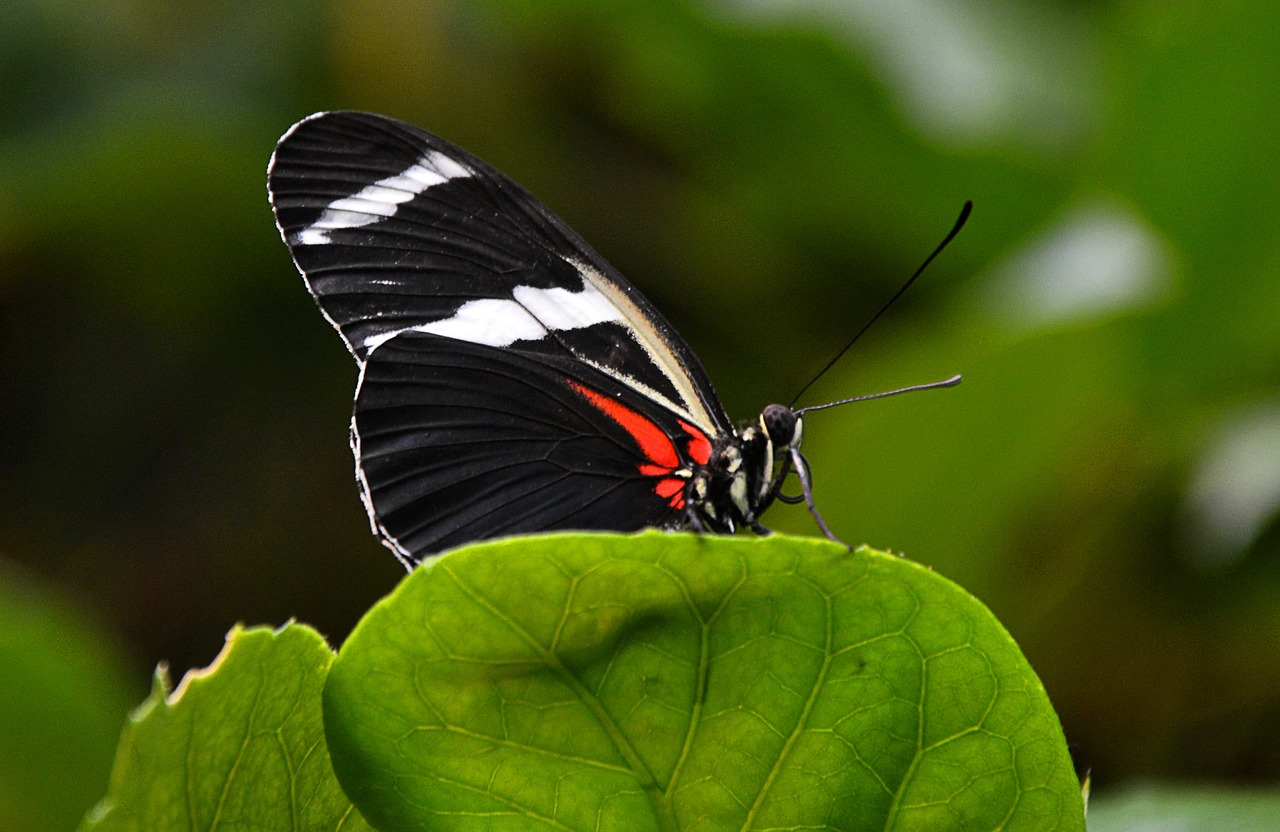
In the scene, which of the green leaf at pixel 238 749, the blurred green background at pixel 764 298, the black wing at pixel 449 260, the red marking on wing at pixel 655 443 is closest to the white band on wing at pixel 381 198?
the black wing at pixel 449 260

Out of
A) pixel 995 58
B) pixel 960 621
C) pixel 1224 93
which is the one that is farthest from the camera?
pixel 995 58

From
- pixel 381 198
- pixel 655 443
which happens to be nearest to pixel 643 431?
pixel 655 443

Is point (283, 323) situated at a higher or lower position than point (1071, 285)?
lower

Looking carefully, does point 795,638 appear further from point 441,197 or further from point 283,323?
point 283,323

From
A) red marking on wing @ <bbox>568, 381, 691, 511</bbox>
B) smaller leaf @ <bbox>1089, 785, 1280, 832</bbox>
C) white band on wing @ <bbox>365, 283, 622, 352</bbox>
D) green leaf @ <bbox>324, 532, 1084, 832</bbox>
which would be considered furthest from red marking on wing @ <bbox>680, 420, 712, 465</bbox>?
green leaf @ <bbox>324, 532, 1084, 832</bbox>

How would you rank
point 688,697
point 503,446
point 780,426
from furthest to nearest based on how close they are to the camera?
point 503,446
point 780,426
point 688,697

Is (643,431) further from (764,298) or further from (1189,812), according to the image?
(764,298)

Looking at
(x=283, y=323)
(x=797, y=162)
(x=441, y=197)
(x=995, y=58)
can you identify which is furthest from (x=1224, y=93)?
(x=283, y=323)
